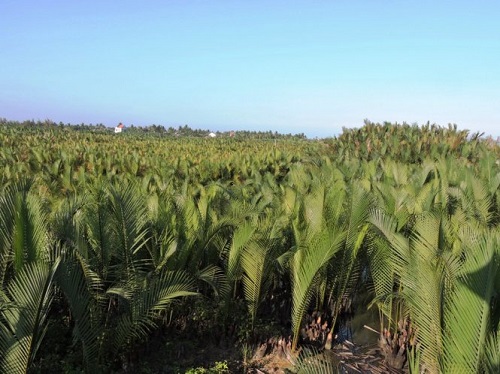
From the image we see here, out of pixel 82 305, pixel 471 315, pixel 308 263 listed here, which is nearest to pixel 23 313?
pixel 82 305

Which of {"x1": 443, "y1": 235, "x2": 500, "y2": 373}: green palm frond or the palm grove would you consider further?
the palm grove

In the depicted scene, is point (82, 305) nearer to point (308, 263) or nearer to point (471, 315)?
point (308, 263)

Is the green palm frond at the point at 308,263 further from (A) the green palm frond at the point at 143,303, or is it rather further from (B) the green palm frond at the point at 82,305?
(B) the green palm frond at the point at 82,305

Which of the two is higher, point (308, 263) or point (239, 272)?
point (308, 263)

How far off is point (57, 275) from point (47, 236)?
509 mm

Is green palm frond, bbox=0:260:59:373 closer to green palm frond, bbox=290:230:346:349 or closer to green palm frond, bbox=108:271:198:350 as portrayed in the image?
green palm frond, bbox=108:271:198:350

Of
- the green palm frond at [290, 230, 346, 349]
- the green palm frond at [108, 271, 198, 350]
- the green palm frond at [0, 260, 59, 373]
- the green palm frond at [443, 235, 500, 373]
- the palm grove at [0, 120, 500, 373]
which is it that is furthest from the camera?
the green palm frond at [290, 230, 346, 349]

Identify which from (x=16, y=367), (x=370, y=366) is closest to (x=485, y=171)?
(x=370, y=366)

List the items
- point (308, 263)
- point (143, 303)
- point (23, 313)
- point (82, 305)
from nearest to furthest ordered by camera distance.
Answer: point (23, 313) → point (82, 305) → point (143, 303) → point (308, 263)

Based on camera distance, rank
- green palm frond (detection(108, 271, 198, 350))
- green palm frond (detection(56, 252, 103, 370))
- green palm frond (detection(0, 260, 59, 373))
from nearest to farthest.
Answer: green palm frond (detection(0, 260, 59, 373))
green palm frond (detection(56, 252, 103, 370))
green palm frond (detection(108, 271, 198, 350))

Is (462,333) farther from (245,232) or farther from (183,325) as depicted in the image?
(183,325)

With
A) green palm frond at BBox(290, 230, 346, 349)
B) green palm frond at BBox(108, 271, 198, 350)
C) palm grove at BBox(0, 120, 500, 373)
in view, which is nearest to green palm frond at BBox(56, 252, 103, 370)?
palm grove at BBox(0, 120, 500, 373)

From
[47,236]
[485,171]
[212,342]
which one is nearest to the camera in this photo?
[47,236]

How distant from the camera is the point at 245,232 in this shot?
354 centimetres
